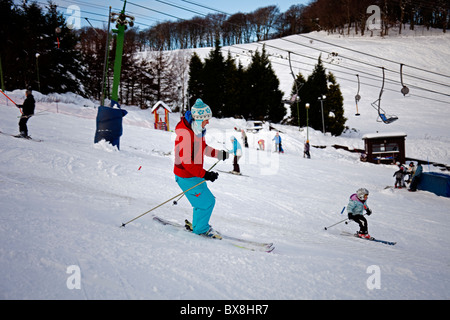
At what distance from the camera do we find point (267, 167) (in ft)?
47.2

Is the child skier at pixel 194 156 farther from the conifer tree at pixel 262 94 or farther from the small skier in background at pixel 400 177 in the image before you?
the conifer tree at pixel 262 94

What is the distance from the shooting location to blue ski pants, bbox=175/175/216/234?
3662 millimetres

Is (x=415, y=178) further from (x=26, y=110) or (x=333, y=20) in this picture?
(x=333, y=20)

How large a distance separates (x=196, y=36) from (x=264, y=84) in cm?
5059

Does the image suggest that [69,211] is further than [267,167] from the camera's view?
No

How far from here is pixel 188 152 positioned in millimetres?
3539

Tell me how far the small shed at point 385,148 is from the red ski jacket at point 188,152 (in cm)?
2478

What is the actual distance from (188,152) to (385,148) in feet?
85.1

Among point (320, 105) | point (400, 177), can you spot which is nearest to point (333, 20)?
point (320, 105)

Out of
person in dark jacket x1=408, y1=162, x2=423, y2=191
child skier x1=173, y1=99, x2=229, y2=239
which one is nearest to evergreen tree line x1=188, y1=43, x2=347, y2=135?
person in dark jacket x1=408, y1=162, x2=423, y2=191

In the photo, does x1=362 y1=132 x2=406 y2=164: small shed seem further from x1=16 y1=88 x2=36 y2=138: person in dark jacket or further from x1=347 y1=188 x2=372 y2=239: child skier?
x1=16 y1=88 x2=36 y2=138: person in dark jacket

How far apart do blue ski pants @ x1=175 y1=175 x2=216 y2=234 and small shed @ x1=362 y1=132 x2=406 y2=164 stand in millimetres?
24670
